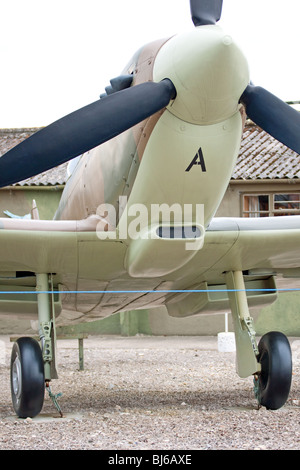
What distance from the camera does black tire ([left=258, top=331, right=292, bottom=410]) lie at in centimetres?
647

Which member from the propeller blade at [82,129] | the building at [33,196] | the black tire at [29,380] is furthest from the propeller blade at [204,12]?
the building at [33,196]

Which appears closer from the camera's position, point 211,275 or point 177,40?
point 177,40

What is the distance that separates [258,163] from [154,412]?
1149cm

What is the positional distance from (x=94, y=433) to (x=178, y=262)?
5.07ft

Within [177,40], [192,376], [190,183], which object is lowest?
[192,376]

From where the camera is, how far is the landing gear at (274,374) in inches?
255

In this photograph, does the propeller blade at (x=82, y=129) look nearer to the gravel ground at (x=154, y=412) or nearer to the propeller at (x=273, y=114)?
the propeller at (x=273, y=114)

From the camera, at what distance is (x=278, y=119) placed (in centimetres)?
559

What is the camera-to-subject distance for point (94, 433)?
537 cm

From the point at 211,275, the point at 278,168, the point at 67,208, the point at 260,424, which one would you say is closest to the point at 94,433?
the point at 260,424

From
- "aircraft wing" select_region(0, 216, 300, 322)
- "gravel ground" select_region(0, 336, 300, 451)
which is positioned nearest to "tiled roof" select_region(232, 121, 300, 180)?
"gravel ground" select_region(0, 336, 300, 451)

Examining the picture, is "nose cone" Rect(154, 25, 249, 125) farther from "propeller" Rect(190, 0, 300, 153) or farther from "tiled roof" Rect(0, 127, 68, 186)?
"tiled roof" Rect(0, 127, 68, 186)

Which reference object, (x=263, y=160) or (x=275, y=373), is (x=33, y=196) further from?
(x=275, y=373)
